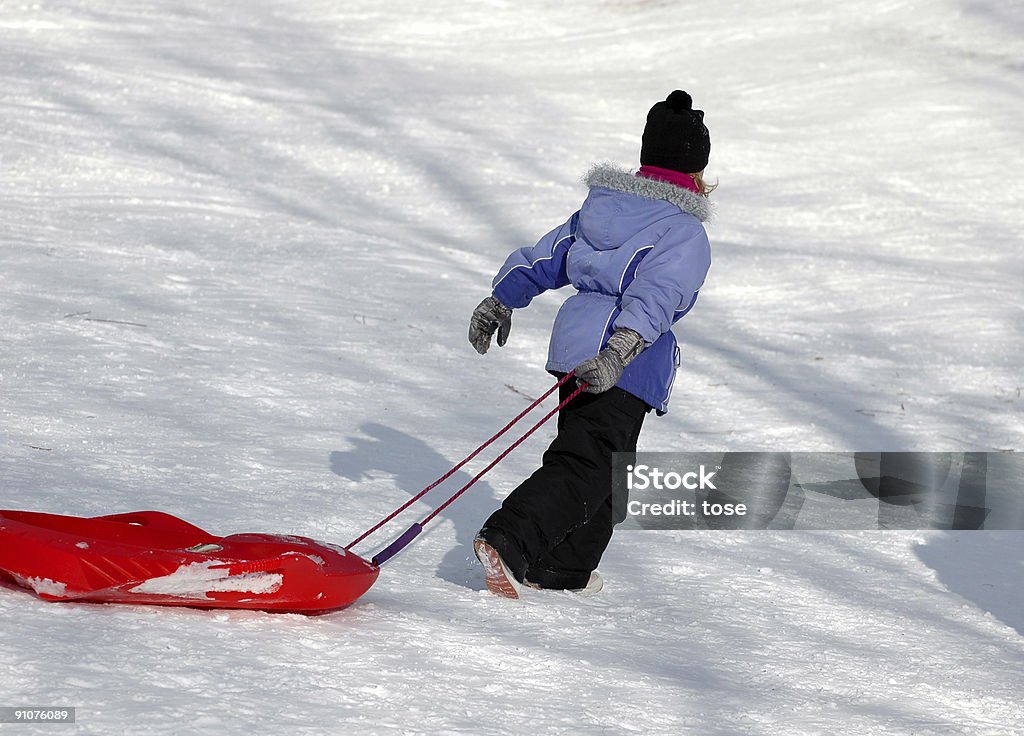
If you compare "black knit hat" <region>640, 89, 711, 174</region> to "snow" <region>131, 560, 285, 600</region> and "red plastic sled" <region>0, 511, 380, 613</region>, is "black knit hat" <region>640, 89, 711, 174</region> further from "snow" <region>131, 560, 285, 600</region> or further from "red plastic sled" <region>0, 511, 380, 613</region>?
"snow" <region>131, 560, 285, 600</region>

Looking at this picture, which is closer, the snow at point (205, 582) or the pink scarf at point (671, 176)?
the snow at point (205, 582)

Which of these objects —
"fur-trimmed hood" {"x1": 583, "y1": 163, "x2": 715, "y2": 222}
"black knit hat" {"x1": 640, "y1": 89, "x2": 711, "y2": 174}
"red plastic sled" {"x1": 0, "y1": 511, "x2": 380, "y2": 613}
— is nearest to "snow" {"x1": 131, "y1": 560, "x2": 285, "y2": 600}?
"red plastic sled" {"x1": 0, "y1": 511, "x2": 380, "y2": 613}

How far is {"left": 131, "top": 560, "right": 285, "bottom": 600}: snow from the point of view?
2.73 metres

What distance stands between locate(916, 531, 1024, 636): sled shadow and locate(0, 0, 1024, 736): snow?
0.02 meters

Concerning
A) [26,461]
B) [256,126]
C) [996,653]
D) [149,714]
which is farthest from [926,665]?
[256,126]

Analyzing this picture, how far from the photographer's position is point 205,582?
2.76m

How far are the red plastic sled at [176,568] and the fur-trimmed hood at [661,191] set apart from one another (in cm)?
Answer: 130

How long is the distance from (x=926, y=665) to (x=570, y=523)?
0.99m

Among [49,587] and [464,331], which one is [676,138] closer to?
[49,587]

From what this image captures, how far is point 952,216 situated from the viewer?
34.6ft

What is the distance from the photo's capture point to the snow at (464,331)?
272 centimetres

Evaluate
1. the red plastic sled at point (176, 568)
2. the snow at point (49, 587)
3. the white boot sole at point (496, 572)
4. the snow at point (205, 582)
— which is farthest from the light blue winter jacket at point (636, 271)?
the snow at point (49, 587)
